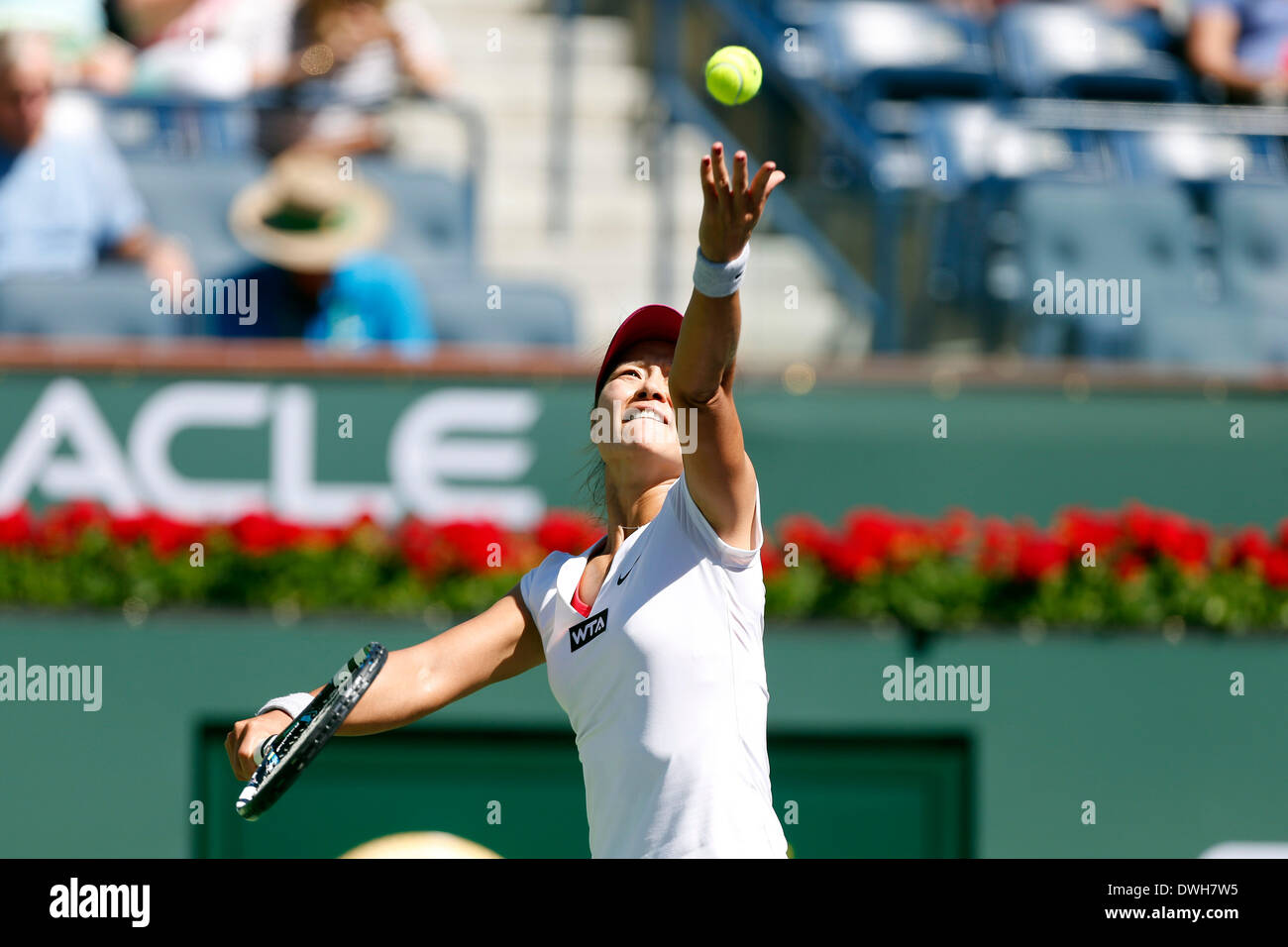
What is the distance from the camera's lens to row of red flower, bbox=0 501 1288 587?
215 inches

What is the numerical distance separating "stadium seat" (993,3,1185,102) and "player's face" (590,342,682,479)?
6.58 metres

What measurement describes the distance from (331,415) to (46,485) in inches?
43.3

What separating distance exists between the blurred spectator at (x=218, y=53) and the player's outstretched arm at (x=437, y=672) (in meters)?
5.36

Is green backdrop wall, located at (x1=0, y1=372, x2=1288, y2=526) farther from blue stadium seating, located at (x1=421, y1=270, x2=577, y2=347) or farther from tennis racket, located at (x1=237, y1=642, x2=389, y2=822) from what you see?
tennis racket, located at (x1=237, y1=642, x2=389, y2=822)

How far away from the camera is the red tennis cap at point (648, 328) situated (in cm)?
285

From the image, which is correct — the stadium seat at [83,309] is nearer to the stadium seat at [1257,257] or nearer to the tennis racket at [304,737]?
the tennis racket at [304,737]

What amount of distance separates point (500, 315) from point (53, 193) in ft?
6.76

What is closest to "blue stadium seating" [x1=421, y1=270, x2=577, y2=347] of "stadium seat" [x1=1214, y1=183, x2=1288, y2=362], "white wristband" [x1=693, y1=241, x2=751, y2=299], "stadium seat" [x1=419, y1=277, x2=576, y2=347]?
"stadium seat" [x1=419, y1=277, x2=576, y2=347]

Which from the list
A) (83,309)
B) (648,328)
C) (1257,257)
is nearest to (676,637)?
(648,328)

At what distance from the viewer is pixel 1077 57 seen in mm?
8898

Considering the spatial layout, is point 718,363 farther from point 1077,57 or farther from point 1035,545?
point 1077,57

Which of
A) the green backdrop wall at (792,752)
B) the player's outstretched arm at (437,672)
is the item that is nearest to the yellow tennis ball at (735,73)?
the player's outstretched arm at (437,672)

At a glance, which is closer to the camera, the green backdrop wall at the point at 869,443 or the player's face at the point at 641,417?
the player's face at the point at 641,417

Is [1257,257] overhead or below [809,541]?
overhead
